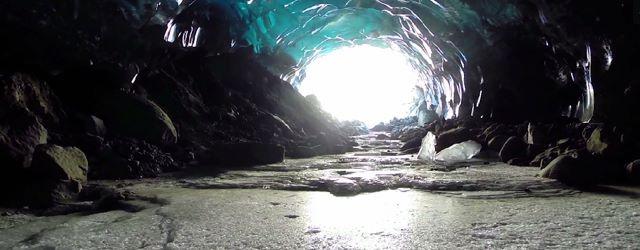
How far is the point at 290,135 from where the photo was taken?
8633mm

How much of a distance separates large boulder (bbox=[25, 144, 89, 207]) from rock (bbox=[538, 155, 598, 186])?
11.7ft

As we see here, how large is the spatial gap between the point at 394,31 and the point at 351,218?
8981 mm

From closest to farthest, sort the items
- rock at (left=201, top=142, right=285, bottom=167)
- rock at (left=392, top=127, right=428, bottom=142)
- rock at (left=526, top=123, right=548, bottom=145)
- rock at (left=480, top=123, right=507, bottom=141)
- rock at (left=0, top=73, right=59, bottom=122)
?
rock at (left=0, top=73, right=59, bottom=122) < rock at (left=201, top=142, right=285, bottom=167) < rock at (left=526, top=123, right=548, bottom=145) < rock at (left=480, top=123, right=507, bottom=141) < rock at (left=392, top=127, right=428, bottom=142)

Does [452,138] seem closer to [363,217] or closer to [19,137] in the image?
[363,217]

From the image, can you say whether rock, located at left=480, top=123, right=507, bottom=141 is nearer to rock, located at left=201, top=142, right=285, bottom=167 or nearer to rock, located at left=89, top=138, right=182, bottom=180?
rock, located at left=201, top=142, right=285, bottom=167

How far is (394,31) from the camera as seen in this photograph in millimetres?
10578

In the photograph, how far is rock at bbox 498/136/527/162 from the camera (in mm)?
5219

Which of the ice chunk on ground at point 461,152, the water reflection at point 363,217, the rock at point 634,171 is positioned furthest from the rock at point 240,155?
the rock at point 634,171

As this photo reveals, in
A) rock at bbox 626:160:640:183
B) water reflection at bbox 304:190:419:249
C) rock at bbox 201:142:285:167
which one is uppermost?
rock at bbox 201:142:285:167

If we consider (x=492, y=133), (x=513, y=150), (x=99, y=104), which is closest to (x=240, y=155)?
(x=99, y=104)

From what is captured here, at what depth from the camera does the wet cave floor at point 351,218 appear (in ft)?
5.94

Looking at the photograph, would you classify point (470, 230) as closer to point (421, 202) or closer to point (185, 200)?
point (421, 202)

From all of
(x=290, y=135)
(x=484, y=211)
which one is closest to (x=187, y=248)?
(x=484, y=211)

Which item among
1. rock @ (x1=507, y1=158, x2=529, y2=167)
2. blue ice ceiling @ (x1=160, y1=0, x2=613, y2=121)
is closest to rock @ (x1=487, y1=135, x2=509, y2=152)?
blue ice ceiling @ (x1=160, y1=0, x2=613, y2=121)
